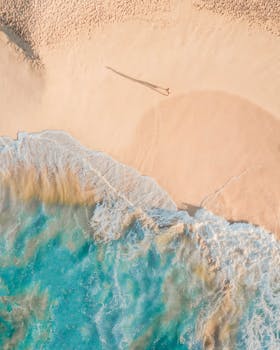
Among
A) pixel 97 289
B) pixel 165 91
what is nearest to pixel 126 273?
pixel 97 289

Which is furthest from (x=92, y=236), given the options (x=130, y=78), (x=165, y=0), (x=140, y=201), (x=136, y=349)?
(x=165, y=0)

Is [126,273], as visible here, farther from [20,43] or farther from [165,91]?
[20,43]

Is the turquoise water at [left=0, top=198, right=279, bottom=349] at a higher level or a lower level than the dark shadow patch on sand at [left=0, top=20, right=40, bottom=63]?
lower

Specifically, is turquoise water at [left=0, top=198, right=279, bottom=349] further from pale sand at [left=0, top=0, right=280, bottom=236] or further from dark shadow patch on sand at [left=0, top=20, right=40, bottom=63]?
dark shadow patch on sand at [left=0, top=20, right=40, bottom=63]

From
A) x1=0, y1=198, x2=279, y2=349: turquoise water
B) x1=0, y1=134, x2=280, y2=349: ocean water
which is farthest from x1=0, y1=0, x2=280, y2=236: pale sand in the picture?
x1=0, y1=198, x2=279, y2=349: turquoise water

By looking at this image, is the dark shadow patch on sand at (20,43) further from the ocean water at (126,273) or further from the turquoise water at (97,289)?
the turquoise water at (97,289)

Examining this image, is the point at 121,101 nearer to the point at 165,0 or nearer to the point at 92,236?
the point at 165,0
